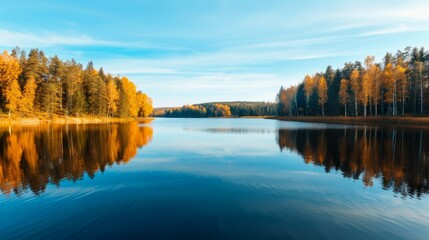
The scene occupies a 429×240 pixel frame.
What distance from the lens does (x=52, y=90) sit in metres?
65.2

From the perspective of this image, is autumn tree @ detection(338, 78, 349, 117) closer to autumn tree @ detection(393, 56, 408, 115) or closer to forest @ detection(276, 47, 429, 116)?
forest @ detection(276, 47, 429, 116)

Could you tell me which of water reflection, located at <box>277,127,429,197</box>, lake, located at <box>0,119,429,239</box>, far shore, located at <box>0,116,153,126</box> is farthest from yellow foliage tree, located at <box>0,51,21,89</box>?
water reflection, located at <box>277,127,429,197</box>

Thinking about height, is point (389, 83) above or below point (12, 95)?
above

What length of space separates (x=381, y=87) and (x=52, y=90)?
296 ft

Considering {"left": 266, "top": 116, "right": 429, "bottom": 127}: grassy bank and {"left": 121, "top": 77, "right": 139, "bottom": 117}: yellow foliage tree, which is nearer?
{"left": 266, "top": 116, "right": 429, "bottom": 127}: grassy bank

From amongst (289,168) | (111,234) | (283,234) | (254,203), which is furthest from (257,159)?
(111,234)

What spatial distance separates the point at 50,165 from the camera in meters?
17.0

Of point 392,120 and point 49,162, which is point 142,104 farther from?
point 49,162

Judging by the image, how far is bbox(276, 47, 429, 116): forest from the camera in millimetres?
62844

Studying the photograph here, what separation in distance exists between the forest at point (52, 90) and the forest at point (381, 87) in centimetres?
7617

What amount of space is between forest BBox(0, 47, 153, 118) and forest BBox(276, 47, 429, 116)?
7617 cm

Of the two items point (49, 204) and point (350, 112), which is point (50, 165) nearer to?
point (49, 204)

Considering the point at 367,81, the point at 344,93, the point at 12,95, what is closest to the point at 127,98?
the point at 12,95

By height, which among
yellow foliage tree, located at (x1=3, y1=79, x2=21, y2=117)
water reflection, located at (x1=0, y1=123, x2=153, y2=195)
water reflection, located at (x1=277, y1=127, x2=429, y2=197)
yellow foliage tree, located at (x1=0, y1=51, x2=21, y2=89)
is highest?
yellow foliage tree, located at (x1=0, y1=51, x2=21, y2=89)
